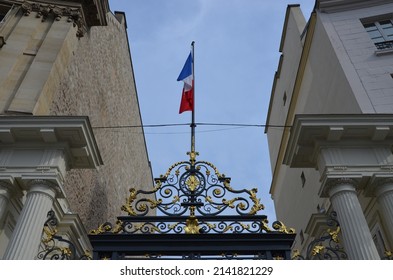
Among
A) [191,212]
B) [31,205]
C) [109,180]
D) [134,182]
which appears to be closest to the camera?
[31,205]

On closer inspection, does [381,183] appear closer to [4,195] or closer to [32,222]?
[32,222]

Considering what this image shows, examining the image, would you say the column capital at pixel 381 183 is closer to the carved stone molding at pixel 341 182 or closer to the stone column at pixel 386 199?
the stone column at pixel 386 199

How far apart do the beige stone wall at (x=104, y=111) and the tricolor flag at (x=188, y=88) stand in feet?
11.5

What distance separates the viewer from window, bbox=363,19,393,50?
15.4 meters

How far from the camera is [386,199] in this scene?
9062 mm

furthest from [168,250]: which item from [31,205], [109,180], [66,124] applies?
[109,180]

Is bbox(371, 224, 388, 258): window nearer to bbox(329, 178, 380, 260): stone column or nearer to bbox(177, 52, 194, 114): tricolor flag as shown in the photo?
bbox(329, 178, 380, 260): stone column

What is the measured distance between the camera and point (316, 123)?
32.0ft

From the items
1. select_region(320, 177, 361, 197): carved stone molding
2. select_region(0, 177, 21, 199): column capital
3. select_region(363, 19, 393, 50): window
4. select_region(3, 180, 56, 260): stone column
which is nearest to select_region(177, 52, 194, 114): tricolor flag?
select_region(320, 177, 361, 197): carved stone molding

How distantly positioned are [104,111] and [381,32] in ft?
44.6

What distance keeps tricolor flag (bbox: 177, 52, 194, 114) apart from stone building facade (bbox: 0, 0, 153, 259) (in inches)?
77.2

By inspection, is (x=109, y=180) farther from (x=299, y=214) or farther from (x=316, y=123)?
(x=316, y=123)

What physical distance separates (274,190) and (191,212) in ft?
68.8

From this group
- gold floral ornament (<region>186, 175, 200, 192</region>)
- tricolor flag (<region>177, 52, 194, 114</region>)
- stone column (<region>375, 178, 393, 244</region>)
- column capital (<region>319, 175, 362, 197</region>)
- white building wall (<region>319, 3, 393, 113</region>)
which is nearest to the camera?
stone column (<region>375, 178, 393, 244</region>)
